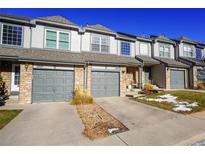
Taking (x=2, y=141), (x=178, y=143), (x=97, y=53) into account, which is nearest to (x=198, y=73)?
(x=97, y=53)

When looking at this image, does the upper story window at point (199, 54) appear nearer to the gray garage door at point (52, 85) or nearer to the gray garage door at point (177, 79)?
the gray garage door at point (177, 79)

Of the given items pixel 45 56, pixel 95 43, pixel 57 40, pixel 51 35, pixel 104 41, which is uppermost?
pixel 104 41

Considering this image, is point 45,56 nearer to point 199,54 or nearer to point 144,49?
point 144,49

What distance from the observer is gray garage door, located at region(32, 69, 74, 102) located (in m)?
10.3

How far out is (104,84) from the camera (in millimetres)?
12500

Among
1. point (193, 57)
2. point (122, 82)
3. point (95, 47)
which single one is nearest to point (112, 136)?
point (122, 82)

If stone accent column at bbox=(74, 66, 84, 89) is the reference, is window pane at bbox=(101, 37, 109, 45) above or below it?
above

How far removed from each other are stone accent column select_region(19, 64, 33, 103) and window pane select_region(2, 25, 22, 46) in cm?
314

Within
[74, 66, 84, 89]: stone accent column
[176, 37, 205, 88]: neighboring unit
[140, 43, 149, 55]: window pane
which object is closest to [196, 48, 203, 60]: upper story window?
[176, 37, 205, 88]: neighboring unit

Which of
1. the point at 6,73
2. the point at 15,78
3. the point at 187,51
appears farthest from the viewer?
the point at 187,51

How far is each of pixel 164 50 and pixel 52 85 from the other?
1520cm

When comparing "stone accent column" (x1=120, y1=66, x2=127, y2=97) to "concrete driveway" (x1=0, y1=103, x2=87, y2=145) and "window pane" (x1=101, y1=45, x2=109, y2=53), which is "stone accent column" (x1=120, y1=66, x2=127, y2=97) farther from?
"concrete driveway" (x1=0, y1=103, x2=87, y2=145)

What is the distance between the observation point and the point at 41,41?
1218cm
